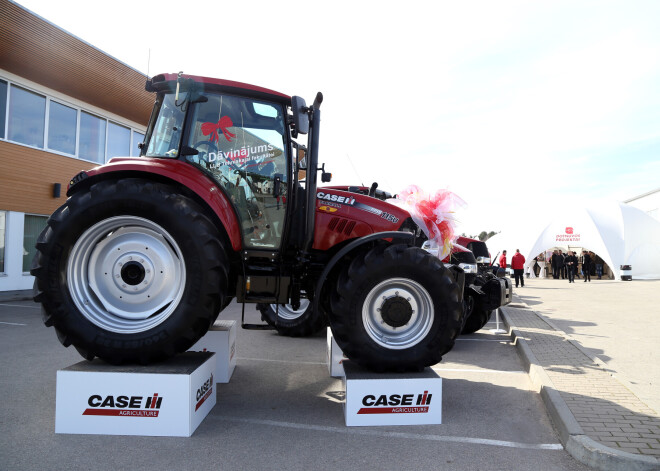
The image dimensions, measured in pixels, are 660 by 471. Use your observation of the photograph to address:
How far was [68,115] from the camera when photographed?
15438 millimetres

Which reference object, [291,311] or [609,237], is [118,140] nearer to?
[291,311]

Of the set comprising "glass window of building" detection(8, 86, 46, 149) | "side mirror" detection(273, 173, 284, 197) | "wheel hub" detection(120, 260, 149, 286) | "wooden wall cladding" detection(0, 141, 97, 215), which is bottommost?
"wheel hub" detection(120, 260, 149, 286)

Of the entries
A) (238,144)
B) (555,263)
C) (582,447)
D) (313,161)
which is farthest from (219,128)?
(555,263)

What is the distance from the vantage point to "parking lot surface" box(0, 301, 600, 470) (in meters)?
3.33

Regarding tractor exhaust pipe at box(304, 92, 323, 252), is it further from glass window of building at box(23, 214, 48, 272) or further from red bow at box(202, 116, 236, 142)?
glass window of building at box(23, 214, 48, 272)

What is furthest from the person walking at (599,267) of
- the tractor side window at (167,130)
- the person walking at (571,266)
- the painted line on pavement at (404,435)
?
the tractor side window at (167,130)

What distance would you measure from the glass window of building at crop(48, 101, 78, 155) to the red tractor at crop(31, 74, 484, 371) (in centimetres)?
1239

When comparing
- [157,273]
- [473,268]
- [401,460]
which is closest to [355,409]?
[401,460]

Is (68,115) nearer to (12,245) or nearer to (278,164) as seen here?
(12,245)

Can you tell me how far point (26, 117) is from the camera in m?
13.9

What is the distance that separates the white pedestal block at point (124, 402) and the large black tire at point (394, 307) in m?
1.40

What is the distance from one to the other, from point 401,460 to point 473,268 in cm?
604

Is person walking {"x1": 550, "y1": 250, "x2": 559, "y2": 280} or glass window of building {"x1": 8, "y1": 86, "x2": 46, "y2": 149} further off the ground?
glass window of building {"x1": 8, "y1": 86, "x2": 46, "y2": 149}

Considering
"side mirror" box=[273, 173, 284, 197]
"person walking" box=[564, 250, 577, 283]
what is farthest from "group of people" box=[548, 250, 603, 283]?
"side mirror" box=[273, 173, 284, 197]
